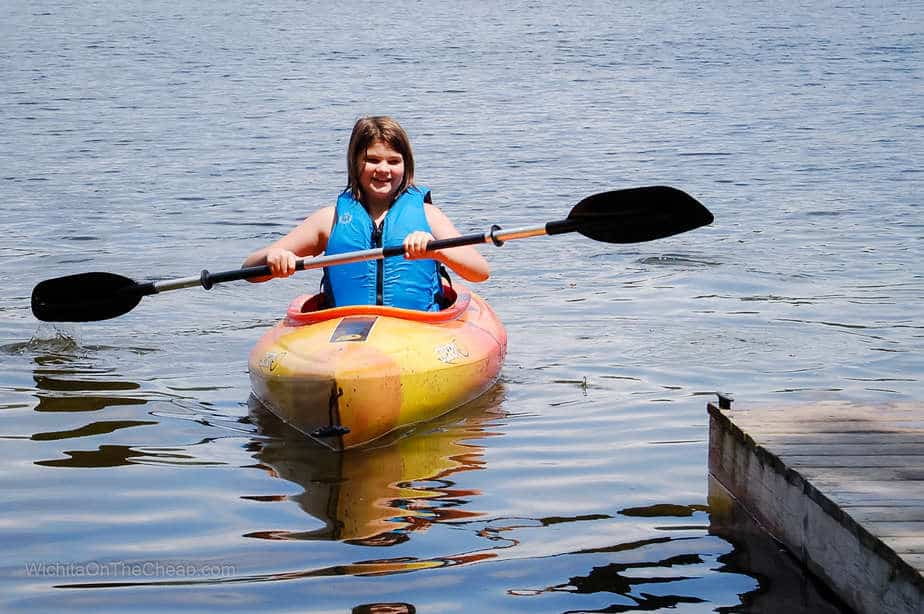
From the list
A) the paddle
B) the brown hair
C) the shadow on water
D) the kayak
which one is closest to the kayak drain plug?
the kayak

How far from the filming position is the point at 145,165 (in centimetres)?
1489

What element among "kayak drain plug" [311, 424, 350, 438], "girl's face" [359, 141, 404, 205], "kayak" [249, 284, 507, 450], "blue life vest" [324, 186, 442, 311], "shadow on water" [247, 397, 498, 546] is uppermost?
"girl's face" [359, 141, 404, 205]

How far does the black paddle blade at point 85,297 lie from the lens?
614 cm

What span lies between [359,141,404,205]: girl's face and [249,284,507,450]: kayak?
0.58m

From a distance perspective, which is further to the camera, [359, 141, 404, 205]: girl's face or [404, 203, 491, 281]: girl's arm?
[359, 141, 404, 205]: girl's face

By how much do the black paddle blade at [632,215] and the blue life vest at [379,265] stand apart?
0.79 m

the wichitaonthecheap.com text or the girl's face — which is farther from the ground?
the girl's face

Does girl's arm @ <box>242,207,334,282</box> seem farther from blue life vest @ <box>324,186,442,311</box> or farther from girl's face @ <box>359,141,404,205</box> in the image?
girl's face @ <box>359,141,404,205</box>

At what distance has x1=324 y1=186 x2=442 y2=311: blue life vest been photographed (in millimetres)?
5949

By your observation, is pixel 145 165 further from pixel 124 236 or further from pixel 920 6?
pixel 920 6

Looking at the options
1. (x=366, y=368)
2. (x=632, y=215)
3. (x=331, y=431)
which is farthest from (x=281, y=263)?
(x=632, y=215)

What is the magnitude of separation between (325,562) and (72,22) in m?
31.2

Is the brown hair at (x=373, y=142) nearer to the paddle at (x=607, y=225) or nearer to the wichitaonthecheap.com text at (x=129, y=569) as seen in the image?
the paddle at (x=607, y=225)

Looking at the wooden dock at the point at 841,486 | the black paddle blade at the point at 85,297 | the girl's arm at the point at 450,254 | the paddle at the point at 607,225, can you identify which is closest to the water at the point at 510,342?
the wooden dock at the point at 841,486
